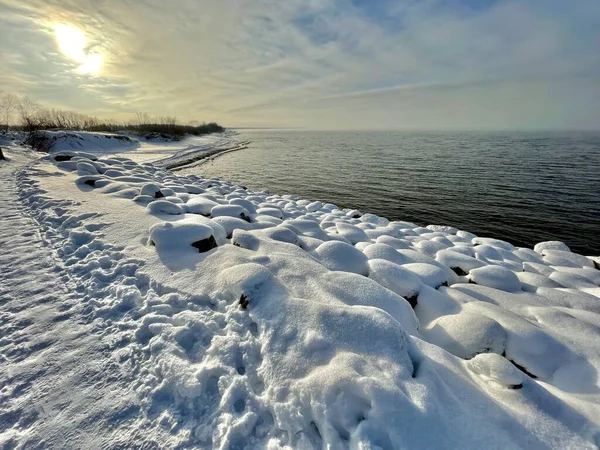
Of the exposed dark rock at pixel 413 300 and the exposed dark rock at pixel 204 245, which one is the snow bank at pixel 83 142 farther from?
the exposed dark rock at pixel 413 300

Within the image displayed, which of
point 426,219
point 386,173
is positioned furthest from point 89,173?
point 386,173

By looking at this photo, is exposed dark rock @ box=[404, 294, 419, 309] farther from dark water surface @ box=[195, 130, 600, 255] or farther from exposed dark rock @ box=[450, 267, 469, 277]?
dark water surface @ box=[195, 130, 600, 255]

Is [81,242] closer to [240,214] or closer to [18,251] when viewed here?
[18,251]

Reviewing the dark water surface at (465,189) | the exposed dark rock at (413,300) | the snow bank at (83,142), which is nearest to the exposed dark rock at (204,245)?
the exposed dark rock at (413,300)

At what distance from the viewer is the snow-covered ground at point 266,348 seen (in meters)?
2.21

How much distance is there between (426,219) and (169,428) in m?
15.1

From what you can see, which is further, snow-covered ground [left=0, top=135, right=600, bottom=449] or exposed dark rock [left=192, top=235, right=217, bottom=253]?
exposed dark rock [left=192, top=235, right=217, bottom=253]

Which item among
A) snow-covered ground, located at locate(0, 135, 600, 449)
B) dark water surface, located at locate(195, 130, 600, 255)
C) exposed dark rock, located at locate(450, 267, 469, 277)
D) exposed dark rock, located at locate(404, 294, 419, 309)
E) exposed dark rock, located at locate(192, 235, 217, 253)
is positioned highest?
exposed dark rock, located at locate(192, 235, 217, 253)

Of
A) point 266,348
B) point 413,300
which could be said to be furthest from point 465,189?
point 266,348

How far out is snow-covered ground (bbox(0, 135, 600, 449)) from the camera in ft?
7.25

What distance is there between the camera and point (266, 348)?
9.35 ft

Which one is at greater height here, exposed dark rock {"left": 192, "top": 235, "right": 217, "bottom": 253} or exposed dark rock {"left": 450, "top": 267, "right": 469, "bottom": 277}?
exposed dark rock {"left": 192, "top": 235, "right": 217, "bottom": 253}

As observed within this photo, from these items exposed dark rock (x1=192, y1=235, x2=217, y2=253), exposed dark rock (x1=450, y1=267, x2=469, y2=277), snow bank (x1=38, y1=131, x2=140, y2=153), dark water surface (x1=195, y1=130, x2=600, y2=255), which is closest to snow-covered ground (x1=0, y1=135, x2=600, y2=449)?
exposed dark rock (x1=192, y1=235, x2=217, y2=253)

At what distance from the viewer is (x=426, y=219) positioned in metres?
14.9
